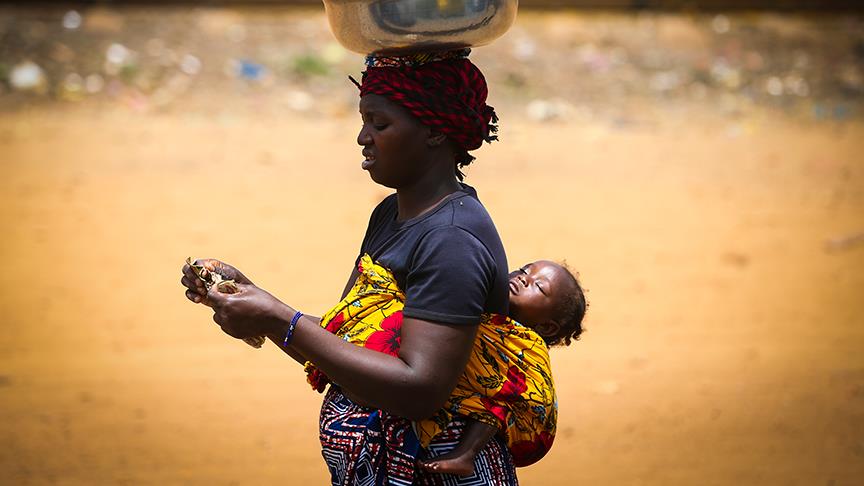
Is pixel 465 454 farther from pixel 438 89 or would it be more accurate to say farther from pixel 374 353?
pixel 438 89

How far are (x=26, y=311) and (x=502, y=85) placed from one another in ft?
20.7

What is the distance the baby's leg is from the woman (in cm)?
2

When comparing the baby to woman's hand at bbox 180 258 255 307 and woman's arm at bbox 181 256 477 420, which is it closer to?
woman's arm at bbox 181 256 477 420

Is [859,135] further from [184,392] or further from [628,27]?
[184,392]

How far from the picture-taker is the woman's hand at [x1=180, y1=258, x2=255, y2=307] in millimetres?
2287

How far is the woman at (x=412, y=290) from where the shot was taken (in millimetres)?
2154

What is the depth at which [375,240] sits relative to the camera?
8.06 feet

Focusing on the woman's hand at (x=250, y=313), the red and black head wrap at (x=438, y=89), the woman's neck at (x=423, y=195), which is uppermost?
the red and black head wrap at (x=438, y=89)

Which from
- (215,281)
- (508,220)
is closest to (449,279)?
(215,281)

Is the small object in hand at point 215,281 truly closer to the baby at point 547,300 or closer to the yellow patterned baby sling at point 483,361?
the yellow patterned baby sling at point 483,361

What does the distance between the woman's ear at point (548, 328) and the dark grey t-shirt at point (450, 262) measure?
374mm

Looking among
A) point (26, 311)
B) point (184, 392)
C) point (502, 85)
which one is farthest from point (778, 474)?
point (502, 85)

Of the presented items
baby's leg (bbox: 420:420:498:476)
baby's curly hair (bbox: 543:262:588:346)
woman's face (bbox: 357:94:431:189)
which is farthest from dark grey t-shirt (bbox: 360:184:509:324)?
baby's curly hair (bbox: 543:262:588:346)

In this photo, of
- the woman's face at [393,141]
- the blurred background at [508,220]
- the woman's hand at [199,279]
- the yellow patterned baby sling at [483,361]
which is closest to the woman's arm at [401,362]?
the yellow patterned baby sling at [483,361]
